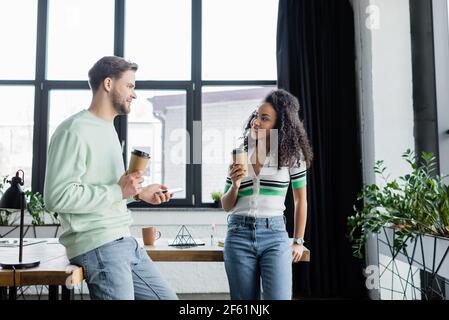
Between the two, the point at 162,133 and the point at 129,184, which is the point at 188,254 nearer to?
the point at 129,184

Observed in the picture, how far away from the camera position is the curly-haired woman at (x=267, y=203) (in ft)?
4.67

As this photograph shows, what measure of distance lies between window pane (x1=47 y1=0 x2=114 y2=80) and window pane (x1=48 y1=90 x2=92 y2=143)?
13cm

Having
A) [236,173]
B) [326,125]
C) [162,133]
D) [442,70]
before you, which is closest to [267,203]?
[236,173]

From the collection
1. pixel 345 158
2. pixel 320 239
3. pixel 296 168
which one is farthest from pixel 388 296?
pixel 296 168

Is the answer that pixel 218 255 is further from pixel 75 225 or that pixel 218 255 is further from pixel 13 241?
pixel 13 241

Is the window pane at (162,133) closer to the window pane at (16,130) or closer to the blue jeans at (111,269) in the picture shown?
the window pane at (16,130)

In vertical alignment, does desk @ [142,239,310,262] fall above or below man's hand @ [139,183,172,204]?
below

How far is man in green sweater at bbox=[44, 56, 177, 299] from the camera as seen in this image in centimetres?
119

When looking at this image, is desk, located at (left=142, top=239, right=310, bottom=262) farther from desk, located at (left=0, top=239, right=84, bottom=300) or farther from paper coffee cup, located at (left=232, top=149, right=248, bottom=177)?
paper coffee cup, located at (left=232, top=149, right=248, bottom=177)

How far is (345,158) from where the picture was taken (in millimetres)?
3391

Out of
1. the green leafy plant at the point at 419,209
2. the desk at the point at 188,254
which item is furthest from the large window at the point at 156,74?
the green leafy plant at the point at 419,209

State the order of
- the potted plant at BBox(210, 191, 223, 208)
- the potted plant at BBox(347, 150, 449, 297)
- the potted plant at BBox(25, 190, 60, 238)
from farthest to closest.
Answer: the potted plant at BBox(210, 191, 223, 208), the potted plant at BBox(25, 190, 60, 238), the potted plant at BBox(347, 150, 449, 297)

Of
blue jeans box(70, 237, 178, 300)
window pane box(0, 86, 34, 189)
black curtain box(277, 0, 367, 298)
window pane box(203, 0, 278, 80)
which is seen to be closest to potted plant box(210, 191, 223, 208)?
black curtain box(277, 0, 367, 298)

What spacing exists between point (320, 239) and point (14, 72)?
118 inches
